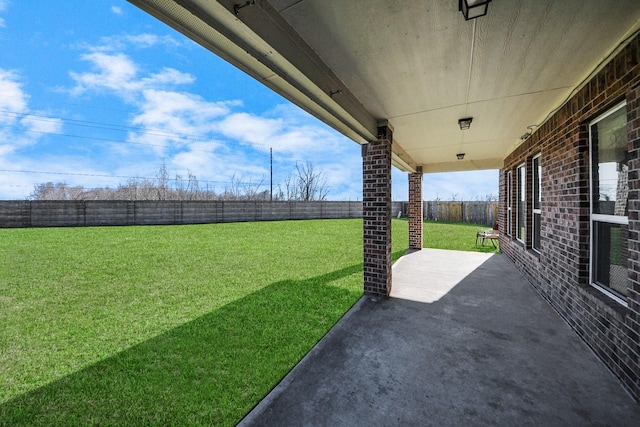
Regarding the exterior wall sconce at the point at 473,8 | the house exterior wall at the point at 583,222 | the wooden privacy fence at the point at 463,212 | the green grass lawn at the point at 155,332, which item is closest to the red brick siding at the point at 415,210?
the green grass lawn at the point at 155,332

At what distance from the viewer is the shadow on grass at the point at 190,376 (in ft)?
6.26

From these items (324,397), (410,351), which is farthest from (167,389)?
(410,351)

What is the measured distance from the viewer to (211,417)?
1861 millimetres

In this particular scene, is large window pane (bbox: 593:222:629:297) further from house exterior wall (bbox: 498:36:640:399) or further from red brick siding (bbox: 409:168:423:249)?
red brick siding (bbox: 409:168:423:249)

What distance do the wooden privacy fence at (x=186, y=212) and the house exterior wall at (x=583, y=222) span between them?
45.2ft

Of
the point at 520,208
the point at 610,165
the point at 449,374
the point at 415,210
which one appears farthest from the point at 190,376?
the point at 415,210

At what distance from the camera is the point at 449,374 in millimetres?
2312

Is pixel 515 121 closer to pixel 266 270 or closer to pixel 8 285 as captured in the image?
pixel 266 270

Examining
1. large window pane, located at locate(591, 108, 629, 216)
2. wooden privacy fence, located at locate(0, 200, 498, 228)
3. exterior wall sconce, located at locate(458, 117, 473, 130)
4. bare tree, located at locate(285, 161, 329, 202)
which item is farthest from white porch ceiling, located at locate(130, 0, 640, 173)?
bare tree, located at locate(285, 161, 329, 202)

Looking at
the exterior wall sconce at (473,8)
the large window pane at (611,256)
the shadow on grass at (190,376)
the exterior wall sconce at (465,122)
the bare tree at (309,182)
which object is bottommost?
the shadow on grass at (190,376)

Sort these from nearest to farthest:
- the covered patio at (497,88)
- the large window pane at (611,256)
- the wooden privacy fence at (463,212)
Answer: the covered patio at (497,88) → the large window pane at (611,256) → the wooden privacy fence at (463,212)

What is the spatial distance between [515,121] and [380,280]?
10.4 feet

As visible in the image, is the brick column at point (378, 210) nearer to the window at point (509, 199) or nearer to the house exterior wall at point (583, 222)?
the house exterior wall at point (583, 222)

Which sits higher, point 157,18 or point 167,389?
point 157,18
